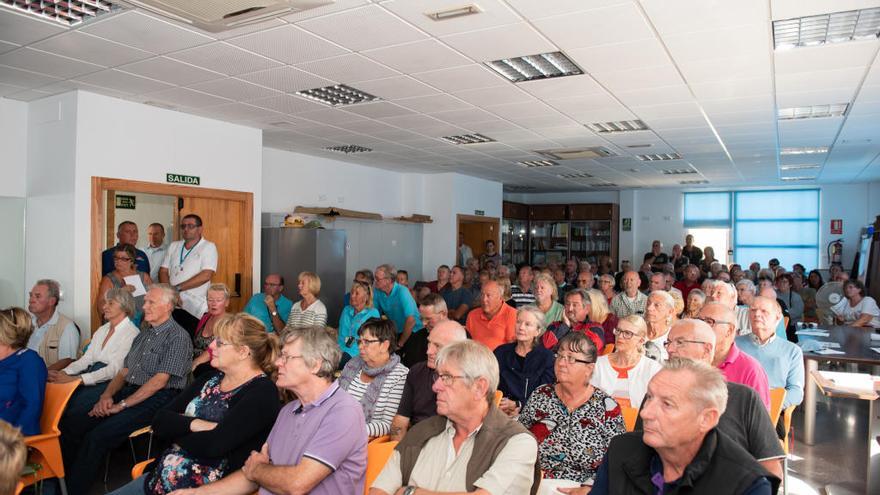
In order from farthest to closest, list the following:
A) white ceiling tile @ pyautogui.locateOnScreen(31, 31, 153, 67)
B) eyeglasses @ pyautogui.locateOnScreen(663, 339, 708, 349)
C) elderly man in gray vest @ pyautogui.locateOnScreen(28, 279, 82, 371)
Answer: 1. elderly man in gray vest @ pyautogui.locateOnScreen(28, 279, 82, 371)
2. white ceiling tile @ pyautogui.locateOnScreen(31, 31, 153, 67)
3. eyeglasses @ pyautogui.locateOnScreen(663, 339, 708, 349)

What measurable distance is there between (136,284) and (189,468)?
135 inches

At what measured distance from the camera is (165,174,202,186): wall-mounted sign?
251 inches

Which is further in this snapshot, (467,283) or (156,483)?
(467,283)

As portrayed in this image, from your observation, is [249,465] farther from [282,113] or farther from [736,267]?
[736,267]

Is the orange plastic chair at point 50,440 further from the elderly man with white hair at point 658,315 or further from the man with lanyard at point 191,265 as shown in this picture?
the elderly man with white hair at point 658,315

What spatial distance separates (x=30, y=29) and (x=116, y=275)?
2.34 metres

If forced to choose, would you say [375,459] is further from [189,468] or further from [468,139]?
[468,139]

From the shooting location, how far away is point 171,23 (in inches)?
152

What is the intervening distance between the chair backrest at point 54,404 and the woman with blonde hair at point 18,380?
3.2 inches

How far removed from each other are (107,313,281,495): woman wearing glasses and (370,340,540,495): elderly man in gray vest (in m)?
0.73

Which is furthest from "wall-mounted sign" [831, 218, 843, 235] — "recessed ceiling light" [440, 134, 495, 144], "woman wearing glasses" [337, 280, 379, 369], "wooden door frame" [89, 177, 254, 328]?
"wooden door frame" [89, 177, 254, 328]

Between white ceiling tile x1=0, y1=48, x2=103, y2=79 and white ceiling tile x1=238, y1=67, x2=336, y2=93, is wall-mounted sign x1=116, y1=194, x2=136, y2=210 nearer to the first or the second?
white ceiling tile x1=0, y1=48, x2=103, y2=79

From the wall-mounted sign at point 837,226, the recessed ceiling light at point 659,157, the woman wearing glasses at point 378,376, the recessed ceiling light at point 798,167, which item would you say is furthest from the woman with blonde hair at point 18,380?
the wall-mounted sign at point 837,226

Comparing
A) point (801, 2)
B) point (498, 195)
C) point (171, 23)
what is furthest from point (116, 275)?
point (498, 195)
